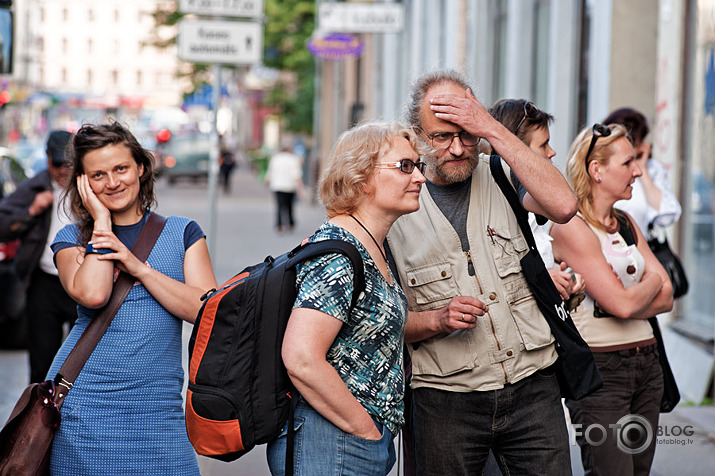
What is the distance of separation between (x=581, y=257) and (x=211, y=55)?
23.7 feet

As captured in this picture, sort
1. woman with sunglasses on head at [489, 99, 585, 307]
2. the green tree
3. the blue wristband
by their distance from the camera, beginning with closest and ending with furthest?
the blue wristband
woman with sunglasses on head at [489, 99, 585, 307]
the green tree

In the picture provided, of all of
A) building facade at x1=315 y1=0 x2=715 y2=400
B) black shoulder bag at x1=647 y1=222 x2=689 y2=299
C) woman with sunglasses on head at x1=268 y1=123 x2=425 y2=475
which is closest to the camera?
woman with sunglasses on head at x1=268 y1=123 x2=425 y2=475

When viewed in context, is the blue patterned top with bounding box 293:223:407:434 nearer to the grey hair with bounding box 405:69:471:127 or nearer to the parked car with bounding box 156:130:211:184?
the grey hair with bounding box 405:69:471:127

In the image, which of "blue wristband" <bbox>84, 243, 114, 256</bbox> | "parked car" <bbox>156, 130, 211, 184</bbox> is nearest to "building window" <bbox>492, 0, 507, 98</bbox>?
"blue wristband" <bbox>84, 243, 114, 256</bbox>

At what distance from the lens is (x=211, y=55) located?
34.7 ft

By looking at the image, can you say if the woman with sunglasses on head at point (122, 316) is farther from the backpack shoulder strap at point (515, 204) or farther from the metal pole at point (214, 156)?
the metal pole at point (214, 156)

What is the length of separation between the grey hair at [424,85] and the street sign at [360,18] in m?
11.0

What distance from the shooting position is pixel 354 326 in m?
2.96

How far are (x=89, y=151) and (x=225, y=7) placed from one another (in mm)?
7129

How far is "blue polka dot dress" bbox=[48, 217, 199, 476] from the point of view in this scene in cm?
352

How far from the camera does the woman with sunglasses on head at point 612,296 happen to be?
13.1 ft

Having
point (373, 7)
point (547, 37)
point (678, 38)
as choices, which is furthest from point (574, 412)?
point (373, 7)

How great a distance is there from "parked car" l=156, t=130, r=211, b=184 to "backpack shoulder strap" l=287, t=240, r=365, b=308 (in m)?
35.3

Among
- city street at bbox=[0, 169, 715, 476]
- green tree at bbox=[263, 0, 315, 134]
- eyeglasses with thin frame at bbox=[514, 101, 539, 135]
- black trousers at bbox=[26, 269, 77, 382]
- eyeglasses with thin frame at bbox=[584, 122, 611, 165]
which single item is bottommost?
city street at bbox=[0, 169, 715, 476]
